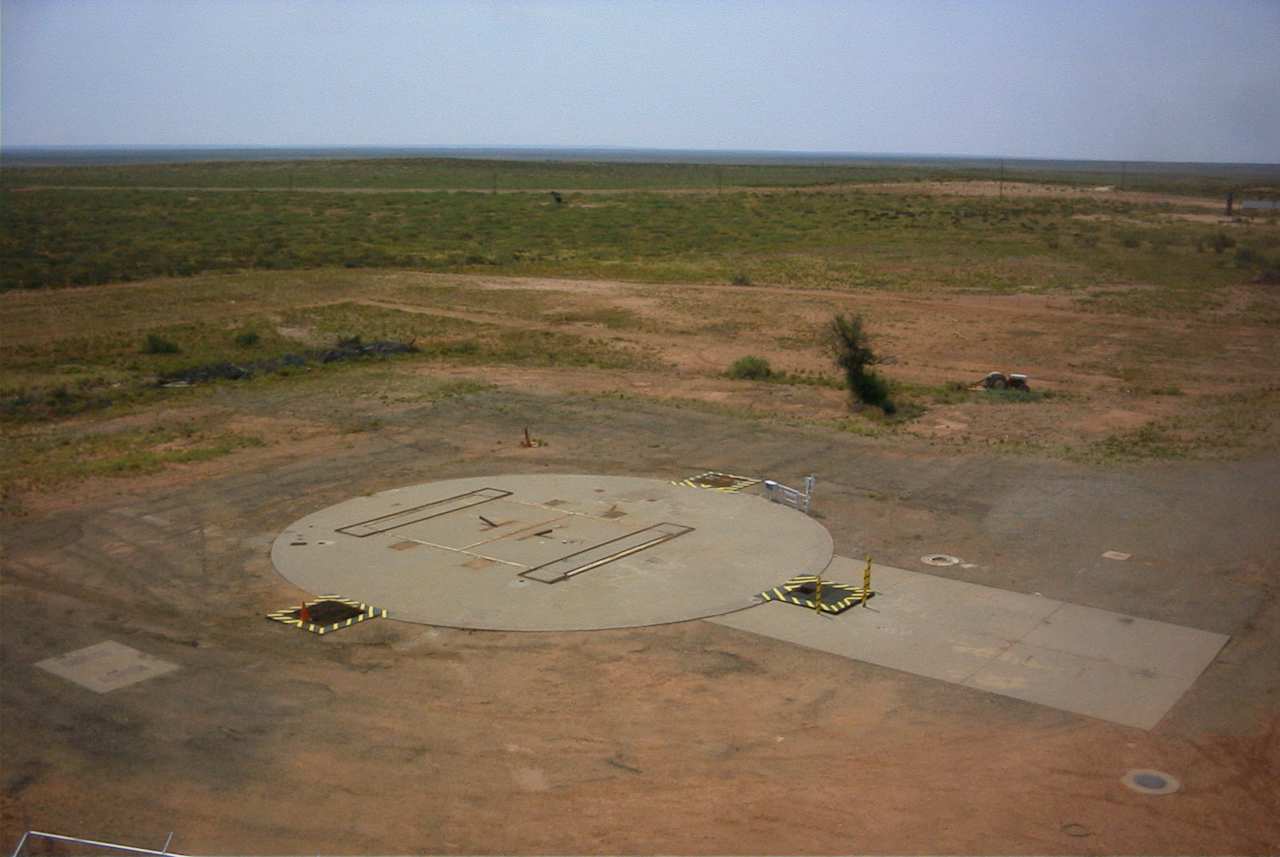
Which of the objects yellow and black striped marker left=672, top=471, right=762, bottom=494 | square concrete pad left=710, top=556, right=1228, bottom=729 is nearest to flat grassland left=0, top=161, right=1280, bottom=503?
yellow and black striped marker left=672, top=471, right=762, bottom=494

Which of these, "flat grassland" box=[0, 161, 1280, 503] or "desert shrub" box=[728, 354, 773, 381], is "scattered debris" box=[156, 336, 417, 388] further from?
"desert shrub" box=[728, 354, 773, 381]

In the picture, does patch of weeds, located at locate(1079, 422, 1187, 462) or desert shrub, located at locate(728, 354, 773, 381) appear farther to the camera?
desert shrub, located at locate(728, 354, 773, 381)

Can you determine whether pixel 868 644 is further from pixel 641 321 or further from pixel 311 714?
pixel 641 321

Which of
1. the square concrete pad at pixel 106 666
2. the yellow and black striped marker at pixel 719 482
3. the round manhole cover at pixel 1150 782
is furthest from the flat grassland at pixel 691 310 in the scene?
the round manhole cover at pixel 1150 782

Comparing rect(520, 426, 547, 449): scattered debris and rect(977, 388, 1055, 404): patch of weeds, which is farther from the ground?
rect(977, 388, 1055, 404): patch of weeds

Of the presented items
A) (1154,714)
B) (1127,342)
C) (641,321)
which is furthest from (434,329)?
(1154,714)

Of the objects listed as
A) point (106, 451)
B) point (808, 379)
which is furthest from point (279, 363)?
point (808, 379)
